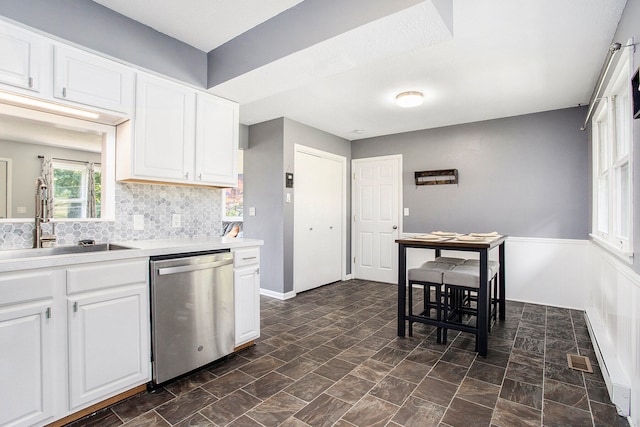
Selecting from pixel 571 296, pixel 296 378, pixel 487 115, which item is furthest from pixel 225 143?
pixel 571 296

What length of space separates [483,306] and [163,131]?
2821 mm

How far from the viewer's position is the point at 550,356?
2.53 metres

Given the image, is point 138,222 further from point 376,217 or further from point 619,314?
point 376,217

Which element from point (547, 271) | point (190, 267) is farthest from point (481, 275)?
point (190, 267)

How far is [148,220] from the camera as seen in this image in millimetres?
2678

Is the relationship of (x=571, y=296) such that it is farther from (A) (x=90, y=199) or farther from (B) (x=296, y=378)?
(A) (x=90, y=199)

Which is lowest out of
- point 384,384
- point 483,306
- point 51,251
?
point 384,384

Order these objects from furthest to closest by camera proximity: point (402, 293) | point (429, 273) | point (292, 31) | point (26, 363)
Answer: point (402, 293)
point (429, 273)
point (292, 31)
point (26, 363)

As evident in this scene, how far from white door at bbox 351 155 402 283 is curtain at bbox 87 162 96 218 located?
3.82 metres

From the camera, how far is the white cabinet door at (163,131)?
239cm

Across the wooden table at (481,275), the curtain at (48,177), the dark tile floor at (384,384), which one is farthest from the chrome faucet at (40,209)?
the wooden table at (481,275)

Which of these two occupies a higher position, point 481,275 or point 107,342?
point 481,275

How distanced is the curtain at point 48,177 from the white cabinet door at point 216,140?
3.11ft

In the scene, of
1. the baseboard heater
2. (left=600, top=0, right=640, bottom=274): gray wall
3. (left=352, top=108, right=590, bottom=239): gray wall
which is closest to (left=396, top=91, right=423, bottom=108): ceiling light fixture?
(left=352, top=108, right=590, bottom=239): gray wall
